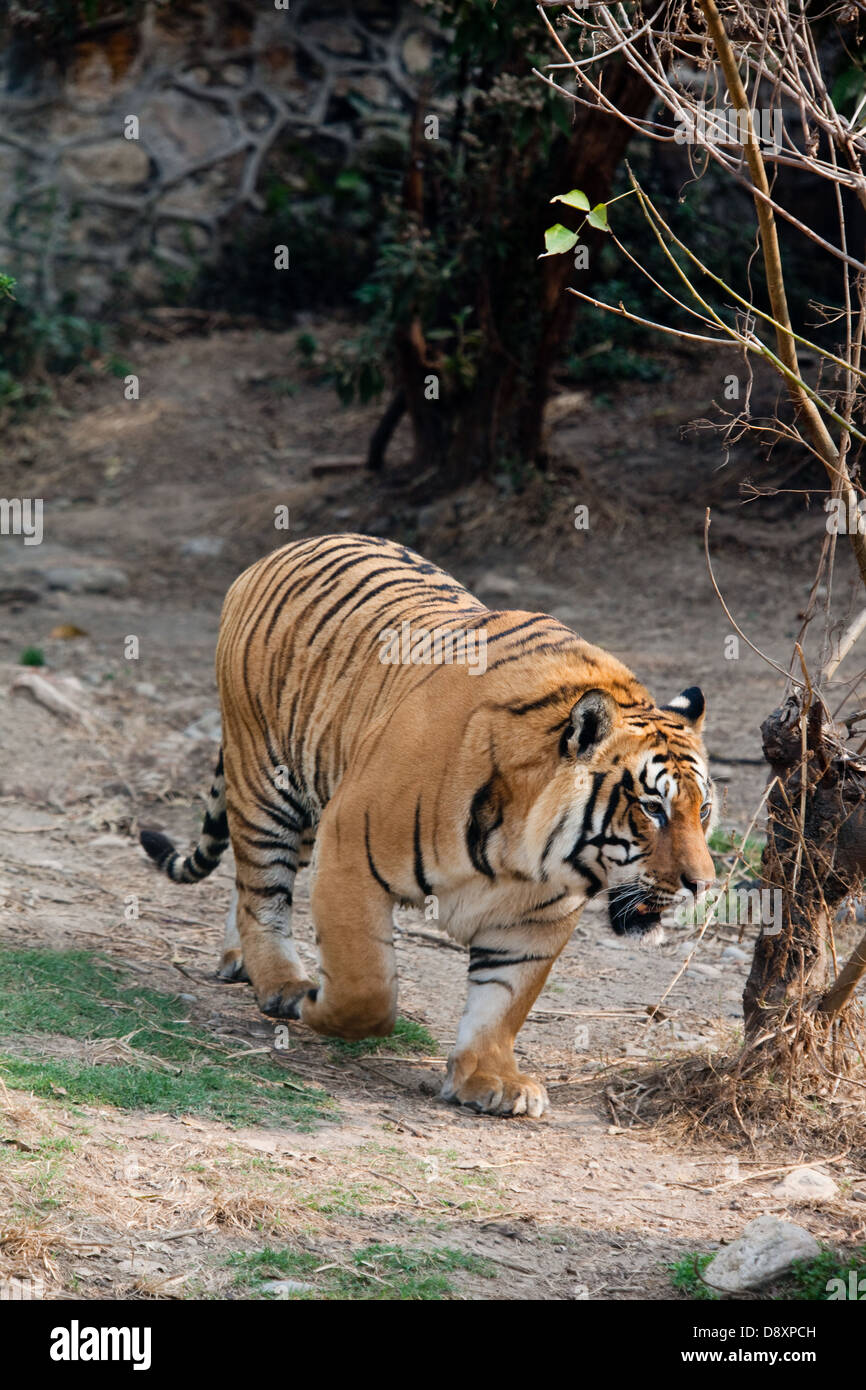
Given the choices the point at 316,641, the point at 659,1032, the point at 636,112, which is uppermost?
the point at 636,112

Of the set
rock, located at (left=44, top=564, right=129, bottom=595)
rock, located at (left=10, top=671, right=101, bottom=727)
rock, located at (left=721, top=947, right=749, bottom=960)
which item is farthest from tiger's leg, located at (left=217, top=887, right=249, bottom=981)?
rock, located at (left=44, top=564, right=129, bottom=595)

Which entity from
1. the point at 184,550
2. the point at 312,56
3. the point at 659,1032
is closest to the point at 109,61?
the point at 312,56

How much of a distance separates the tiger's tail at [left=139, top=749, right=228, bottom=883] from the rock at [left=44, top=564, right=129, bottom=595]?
17.1 feet

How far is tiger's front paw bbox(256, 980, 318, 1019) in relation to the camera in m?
4.51

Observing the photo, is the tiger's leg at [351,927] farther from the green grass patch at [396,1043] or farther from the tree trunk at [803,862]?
the tree trunk at [803,862]

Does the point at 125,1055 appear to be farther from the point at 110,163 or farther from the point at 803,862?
the point at 110,163

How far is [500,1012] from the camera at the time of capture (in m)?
4.03

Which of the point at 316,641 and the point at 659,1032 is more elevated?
the point at 316,641

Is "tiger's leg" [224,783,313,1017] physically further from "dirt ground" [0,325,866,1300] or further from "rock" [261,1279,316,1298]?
"rock" [261,1279,316,1298]

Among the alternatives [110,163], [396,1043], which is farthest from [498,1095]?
[110,163]

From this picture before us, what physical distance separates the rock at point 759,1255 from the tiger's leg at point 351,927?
1.31 metres

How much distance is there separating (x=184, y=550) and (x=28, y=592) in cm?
149

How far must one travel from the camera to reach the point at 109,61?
14008 mm

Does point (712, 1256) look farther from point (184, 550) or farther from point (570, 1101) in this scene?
point (184, 550)
